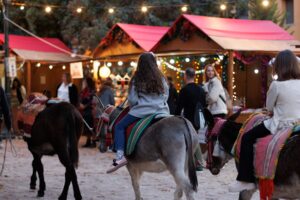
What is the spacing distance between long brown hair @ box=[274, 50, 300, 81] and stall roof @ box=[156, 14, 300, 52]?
821 cm

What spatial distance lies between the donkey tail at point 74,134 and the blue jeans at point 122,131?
1372 millimetres

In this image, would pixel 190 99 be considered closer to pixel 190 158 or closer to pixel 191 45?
pixel 190 158

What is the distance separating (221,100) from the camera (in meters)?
12.4

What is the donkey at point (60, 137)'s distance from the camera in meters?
8.77

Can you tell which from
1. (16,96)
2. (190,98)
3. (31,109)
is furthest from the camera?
(16,96)

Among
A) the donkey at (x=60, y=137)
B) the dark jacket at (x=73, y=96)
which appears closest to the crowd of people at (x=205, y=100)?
the donkey at (x=60, y=137)

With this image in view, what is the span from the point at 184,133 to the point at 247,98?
10.2 meters

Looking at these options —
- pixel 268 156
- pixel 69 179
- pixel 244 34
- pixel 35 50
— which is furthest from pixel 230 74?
pixel 35 50

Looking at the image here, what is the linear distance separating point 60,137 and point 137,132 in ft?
6.03

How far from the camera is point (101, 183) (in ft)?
34.7

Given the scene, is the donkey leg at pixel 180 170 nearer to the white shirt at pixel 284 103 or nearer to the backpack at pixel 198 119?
the white shirt at pixel 284 103

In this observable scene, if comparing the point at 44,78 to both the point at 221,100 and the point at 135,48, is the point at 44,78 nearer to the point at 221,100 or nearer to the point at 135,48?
the point at 135,48

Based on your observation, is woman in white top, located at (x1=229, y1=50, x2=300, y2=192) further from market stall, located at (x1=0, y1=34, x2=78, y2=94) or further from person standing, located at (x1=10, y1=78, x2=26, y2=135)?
market stall, located at (x1=0, y1=34, x2=78, y2=94)

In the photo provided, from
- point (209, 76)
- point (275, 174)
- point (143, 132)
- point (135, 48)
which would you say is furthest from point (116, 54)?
point (275, 174)
